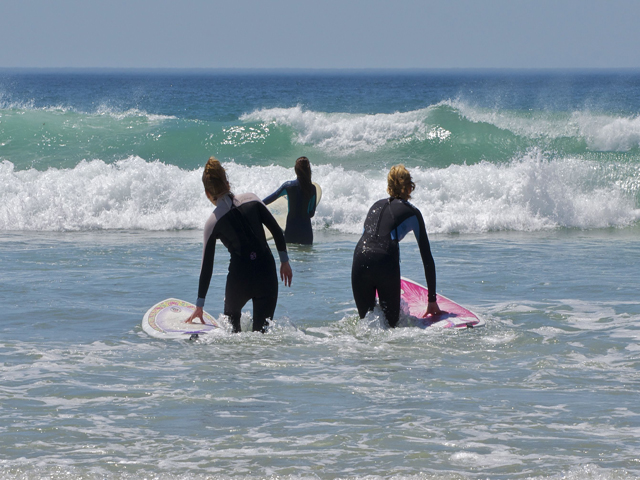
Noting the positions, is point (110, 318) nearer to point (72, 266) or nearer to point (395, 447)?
point (72, 266)

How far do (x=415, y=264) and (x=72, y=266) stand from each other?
4.22 m

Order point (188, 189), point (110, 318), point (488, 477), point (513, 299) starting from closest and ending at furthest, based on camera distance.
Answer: point (488, 477) < point (110, 318) < point (513, 299) < point (188, 189)

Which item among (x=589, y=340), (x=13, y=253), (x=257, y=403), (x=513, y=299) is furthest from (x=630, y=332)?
(x=13, y=253)

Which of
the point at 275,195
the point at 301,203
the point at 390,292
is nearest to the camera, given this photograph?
the point at 390,292

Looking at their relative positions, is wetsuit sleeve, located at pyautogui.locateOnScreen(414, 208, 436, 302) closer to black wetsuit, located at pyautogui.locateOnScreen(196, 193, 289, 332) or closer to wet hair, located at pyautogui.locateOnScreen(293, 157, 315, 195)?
black wetsuit, located at pyautogui.locateOnScreen(196, 193, 289, 332)

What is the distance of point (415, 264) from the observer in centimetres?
926

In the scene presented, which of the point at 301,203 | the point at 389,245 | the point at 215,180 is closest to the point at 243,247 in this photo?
the point at 215,180

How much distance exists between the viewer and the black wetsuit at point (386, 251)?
5.58m

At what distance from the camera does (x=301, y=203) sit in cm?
1001

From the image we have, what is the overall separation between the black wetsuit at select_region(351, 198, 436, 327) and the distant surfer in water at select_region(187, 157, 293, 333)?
712mm

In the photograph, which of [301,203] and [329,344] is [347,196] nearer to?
[301,203]

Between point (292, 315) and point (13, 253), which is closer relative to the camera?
point (292, 315)

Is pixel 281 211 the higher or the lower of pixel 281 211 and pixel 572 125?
the lower

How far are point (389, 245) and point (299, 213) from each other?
4580mm
